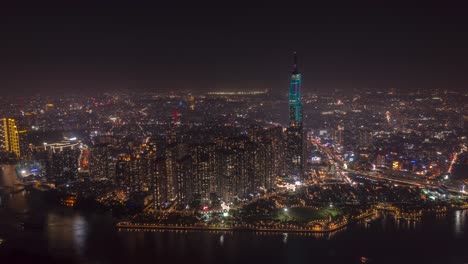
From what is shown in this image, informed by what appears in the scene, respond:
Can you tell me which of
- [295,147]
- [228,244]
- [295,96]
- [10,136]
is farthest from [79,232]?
[295,96]

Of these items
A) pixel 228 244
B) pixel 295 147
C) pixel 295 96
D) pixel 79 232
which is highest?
pixel 295 96

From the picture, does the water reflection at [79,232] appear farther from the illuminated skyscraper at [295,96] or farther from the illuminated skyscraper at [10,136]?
the illuminated skyscraper at [295,96]

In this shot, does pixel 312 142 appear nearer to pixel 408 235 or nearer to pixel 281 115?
pixel 281 115

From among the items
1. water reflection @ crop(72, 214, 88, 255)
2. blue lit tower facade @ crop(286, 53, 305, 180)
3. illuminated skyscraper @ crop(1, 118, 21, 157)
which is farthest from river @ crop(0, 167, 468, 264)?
illuminated skyscraper @ crop(1, 118, 21, 157)

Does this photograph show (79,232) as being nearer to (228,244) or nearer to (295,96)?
(228,244)

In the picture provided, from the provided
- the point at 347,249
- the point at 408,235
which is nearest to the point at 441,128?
the point at 408,235

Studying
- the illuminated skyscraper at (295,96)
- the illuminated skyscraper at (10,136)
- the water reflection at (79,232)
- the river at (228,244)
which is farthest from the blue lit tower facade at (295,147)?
the illuminated skyscraper at (10,136)
